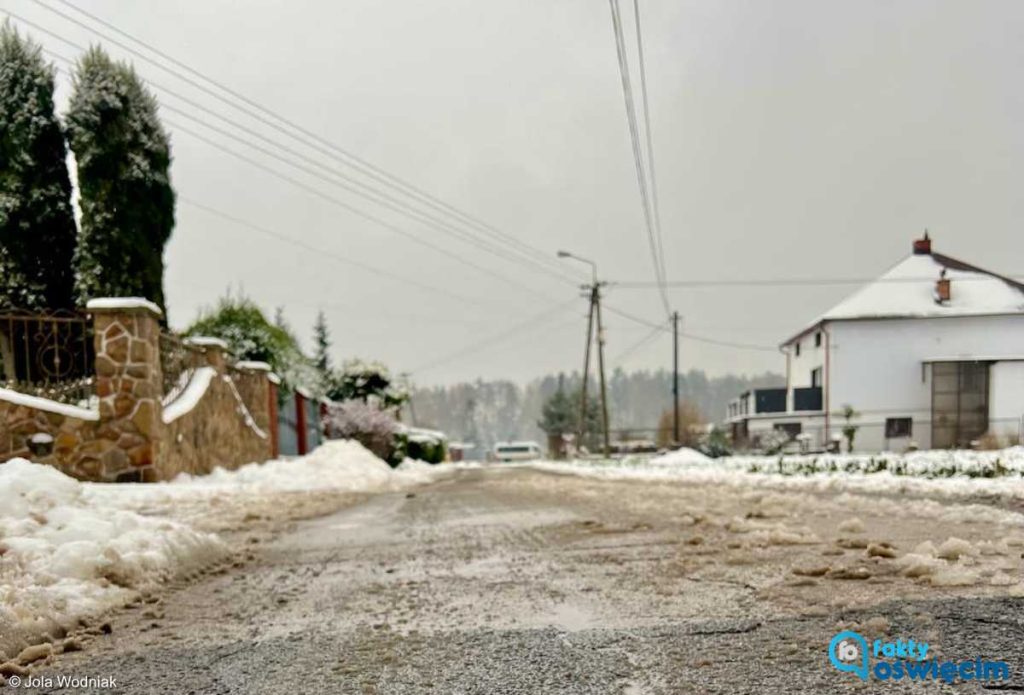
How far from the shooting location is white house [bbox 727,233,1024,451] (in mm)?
4543

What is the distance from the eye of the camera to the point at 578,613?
2.70 meters

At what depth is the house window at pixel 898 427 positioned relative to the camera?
5121 millimetres

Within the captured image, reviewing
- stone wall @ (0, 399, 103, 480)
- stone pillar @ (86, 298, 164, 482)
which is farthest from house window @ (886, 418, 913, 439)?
stone pillar @ (86, 298, 164, 482)

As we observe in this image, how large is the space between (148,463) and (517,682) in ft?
19.8

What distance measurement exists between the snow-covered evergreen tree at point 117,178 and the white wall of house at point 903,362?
9854 millimetres

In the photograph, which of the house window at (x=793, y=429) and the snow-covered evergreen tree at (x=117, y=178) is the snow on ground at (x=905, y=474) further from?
the snow-covered evergreen tree at (x=117, y=178)

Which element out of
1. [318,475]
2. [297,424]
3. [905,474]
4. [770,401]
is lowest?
[318,475]

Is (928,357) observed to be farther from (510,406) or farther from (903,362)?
(510,406)

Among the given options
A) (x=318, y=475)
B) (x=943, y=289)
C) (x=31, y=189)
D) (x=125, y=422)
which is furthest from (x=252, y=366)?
(x=943, y=289)

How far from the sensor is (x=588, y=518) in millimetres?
5793

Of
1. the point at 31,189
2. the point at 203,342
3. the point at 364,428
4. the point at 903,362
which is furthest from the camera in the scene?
the point at 364,428

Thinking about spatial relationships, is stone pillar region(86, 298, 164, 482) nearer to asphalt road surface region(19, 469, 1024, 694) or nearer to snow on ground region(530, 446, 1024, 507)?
asphalt road surface region(19, 469, 1024, 694)

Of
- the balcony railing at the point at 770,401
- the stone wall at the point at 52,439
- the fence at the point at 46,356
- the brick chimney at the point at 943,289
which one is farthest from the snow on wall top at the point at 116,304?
the balcony railing at the point at 770,401
